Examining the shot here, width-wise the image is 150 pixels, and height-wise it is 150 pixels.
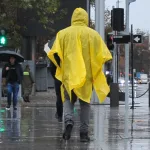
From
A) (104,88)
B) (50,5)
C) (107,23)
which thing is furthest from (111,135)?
(107,23)

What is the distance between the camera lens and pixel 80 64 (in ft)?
29.8

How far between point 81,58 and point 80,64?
98 millimetres

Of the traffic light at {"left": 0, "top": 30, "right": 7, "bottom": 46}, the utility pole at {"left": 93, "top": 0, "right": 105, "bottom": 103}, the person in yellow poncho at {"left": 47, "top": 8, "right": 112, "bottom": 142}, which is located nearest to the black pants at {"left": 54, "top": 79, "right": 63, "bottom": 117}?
the person in yellow poncho at {"left": 47, "top": 8, "right": 112, "bottom": 142}

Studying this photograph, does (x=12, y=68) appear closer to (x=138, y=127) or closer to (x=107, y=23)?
(x=138, y=127)

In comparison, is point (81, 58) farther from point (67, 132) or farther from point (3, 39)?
point (3, 39)

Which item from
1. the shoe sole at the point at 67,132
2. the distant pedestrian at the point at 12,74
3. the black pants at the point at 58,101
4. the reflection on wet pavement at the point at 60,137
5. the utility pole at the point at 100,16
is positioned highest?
the utility pole at the point at 100,16

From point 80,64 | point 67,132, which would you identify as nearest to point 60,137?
point 67,132

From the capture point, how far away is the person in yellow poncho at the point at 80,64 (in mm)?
9141

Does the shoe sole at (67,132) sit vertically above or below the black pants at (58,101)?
below

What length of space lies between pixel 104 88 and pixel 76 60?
711 millimetres

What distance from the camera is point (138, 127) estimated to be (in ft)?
39.8

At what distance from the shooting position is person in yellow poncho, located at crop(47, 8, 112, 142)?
914cm

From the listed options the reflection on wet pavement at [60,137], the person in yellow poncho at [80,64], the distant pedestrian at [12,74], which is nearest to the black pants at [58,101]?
the reflection on wet pavement at [60,137]

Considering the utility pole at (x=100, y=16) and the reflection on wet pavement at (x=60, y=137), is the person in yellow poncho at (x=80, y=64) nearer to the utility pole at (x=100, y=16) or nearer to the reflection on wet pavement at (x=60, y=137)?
the reflection on wet pavement at (x=60, y=137)
